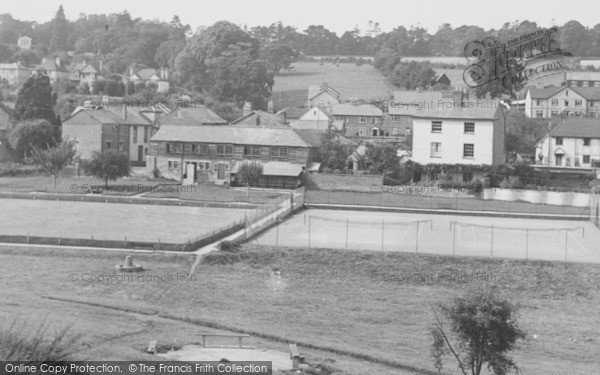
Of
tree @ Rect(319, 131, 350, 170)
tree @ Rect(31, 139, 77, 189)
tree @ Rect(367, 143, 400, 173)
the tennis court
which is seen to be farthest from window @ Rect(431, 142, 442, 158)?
tree @ Rect(31, 139, 77, 189)

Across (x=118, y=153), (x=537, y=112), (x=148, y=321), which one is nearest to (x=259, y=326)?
(x=148, y=321)

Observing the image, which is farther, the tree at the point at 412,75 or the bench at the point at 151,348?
the tree at the point at 412,75

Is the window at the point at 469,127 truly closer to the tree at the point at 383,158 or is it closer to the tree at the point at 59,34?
the tree at the point at 383,158

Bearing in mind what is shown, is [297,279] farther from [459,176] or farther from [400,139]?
[400,139]

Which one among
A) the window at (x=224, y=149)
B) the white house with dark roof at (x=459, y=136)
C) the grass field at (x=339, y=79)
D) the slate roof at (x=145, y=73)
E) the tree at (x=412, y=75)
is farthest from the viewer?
the grass field at (x=339, y=79)

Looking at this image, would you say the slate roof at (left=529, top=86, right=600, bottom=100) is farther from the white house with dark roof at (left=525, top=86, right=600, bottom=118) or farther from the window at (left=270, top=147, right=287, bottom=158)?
the window at (left=270, top=147, right=287, bottom=158)

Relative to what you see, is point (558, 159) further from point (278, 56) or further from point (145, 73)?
point (278, 56)

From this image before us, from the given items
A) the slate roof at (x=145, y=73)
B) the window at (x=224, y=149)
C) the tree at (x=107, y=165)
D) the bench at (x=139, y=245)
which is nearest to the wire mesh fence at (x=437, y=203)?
the window at (x=224, y=149)
